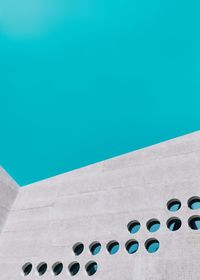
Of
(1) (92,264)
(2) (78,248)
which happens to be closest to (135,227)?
(1) (92,264)

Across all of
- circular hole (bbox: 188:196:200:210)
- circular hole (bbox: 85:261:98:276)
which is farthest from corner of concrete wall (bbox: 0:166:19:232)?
circular hole (bbox: 188:196:200:210)

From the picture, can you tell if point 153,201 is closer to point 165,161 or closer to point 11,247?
point 165,161

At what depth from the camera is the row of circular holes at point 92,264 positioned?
10284 mm

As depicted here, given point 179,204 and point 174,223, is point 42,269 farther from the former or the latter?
point 179,204

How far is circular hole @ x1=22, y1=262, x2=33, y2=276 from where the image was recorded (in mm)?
12034

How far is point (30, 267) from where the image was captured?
1211 cm

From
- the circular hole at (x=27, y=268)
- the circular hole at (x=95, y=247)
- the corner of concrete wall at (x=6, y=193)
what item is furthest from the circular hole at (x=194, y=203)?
the corner of concrete wall at (x=6, y=193)

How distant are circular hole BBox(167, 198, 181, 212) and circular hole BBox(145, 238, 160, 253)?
107 cm

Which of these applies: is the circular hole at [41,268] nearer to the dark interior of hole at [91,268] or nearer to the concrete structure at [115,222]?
the concrete structure at [115,222]

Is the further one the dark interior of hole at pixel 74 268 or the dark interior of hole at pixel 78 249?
the dark interior of hole at pixel 78 249

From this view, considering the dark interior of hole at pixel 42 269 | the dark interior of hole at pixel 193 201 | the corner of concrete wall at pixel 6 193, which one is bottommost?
the dark interior of hole at pixel 42 269

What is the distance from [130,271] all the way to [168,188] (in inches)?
111

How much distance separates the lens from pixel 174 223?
10.4m

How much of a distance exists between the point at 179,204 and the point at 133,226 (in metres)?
1.60
